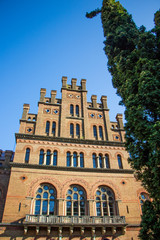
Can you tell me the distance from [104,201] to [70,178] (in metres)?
4.19

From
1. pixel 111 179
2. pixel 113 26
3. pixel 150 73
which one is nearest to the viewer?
pixel 150 73

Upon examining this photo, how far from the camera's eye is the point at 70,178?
20.3 metres

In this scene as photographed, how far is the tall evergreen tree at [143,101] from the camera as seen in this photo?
10.9 m

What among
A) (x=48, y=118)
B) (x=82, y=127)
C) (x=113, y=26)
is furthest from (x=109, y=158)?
(x=113, y=26)

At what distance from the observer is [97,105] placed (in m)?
26.7

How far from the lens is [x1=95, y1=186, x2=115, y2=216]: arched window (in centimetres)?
1959

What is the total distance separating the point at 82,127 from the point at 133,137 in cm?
1146

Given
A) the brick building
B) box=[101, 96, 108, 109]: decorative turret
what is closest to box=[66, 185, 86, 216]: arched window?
the brick building

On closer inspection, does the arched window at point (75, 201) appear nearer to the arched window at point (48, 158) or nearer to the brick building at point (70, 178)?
the brick building at point (70, 178)

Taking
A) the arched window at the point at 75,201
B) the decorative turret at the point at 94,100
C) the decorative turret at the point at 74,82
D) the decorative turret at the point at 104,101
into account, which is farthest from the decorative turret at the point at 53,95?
the arched window at the point at 75,201

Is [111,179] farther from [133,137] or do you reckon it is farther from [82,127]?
[133,137]

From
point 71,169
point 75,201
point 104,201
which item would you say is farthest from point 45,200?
point 104,201

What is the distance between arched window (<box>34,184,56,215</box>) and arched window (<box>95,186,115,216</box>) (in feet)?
14.6

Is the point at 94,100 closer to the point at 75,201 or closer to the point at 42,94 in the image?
the point at 42,94
